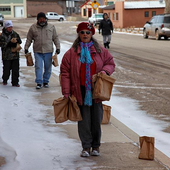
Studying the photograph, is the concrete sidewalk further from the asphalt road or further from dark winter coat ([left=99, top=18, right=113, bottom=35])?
dark winter coat ([left=99, top=18, right=113, bottom=35])

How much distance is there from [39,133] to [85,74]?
5.67 feet

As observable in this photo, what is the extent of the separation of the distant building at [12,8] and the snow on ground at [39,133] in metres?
94.1

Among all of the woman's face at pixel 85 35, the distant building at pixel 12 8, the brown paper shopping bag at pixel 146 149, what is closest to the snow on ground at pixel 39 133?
the brown paper shopping bag at pixel 146 149

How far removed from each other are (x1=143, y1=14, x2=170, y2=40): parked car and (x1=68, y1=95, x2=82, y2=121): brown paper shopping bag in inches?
1018

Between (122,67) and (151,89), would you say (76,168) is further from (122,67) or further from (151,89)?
(122,67)

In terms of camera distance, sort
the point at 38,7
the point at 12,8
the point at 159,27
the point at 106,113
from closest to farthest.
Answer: the point at 106,113 → the point at 159,27 → the point at 38,7 → the point at 12,8

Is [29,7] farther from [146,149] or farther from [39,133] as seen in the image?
[146,149]

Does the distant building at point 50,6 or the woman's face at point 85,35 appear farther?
the distant building at point 50,6

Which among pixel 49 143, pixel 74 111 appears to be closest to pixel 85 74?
pixel 74 111

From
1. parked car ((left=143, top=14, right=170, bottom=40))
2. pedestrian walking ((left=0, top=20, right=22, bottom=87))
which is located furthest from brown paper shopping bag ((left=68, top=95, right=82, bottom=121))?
parked car ((left=143, top=14, right=170, bottom=40))

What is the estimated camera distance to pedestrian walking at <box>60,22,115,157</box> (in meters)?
5.59

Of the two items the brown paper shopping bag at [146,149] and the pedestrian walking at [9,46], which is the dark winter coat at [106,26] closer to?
the pedestrian walking at [9,46]

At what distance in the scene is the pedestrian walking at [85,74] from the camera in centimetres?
559

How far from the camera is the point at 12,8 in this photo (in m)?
104
